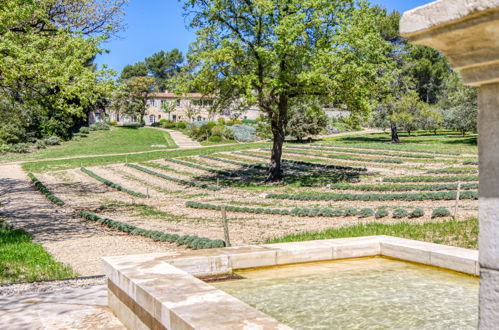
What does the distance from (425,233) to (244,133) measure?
44906 mm

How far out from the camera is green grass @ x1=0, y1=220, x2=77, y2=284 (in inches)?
330

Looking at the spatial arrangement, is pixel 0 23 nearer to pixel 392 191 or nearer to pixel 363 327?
pixel 363 327

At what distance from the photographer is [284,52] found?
70.9 feet

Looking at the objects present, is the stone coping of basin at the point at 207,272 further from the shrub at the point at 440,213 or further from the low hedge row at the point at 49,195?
the low hedge row at the point at 49,195

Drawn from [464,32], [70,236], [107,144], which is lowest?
[70,236]

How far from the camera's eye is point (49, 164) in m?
35.5

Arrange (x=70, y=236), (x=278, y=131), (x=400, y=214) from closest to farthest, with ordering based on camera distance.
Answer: (x=70, y=236) → (x=400, y=214) → (x=278, y=131)

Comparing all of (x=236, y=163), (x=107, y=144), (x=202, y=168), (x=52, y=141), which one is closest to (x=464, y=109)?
(x=236, y=163)

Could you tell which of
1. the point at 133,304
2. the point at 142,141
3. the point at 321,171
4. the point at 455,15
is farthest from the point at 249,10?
the point at 142,141

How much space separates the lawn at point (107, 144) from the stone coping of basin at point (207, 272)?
38.0m

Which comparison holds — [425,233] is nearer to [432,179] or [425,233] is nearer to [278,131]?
[432,179]

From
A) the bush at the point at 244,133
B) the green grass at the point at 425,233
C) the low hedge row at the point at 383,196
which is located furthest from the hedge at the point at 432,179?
the bush at the point at 244,133

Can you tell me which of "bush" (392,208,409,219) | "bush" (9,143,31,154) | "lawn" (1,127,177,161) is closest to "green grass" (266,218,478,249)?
→ "bush" (392,208,409,219)

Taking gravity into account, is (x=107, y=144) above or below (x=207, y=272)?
above
